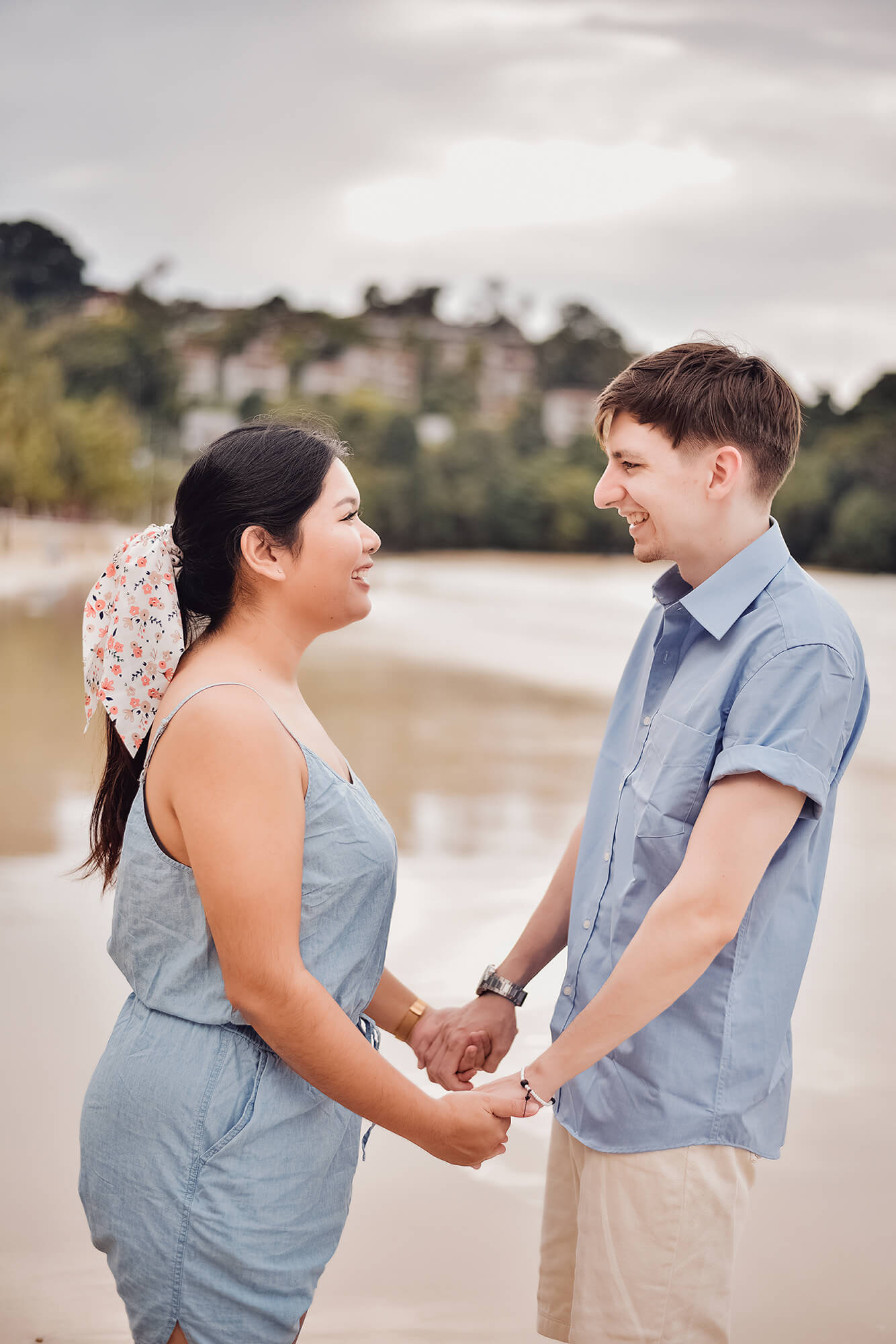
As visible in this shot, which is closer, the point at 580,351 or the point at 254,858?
the point at 254,858

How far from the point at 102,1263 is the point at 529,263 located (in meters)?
50.4

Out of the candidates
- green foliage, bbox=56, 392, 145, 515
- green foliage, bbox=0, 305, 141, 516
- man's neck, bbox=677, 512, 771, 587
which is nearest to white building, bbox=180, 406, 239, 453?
green foliage, bbox=0, 305, 141, 516

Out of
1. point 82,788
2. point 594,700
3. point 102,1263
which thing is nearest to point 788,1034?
point 102,1263

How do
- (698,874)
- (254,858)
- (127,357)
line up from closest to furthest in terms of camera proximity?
(254,858), (698,874), (127,357)

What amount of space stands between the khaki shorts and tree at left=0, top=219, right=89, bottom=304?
45.3 m

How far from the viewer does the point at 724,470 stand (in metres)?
1.48

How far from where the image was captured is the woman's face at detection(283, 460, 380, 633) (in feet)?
4.79

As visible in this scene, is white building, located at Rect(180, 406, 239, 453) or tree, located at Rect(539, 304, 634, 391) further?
tree, located at Rect(539, 304, 634, 391)

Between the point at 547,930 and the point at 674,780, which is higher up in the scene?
the point at 674,780

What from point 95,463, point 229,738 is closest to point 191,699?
point 229,738

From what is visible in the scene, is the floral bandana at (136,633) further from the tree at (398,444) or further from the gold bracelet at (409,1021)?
the tree at (398,444)

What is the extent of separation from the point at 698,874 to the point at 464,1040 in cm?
73

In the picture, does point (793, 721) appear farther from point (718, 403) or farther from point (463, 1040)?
A: point (463, 1040)

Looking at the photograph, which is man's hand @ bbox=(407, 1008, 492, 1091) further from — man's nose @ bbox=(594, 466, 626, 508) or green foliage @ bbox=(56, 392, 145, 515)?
green foliage @ bbox=(56, 392, 145, 515)
